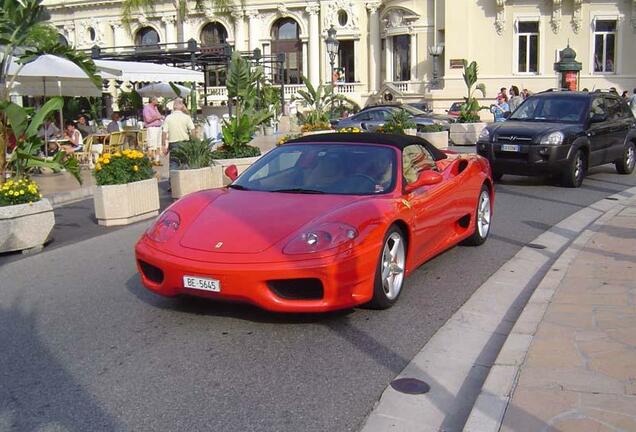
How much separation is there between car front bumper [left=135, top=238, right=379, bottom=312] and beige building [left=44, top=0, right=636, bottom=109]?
3752cm

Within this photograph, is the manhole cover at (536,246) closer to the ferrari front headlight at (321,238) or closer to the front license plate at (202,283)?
the ferrari front headlight at (321,238)

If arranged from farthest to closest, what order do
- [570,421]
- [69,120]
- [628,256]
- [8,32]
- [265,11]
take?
[265,11]
[69,120]
[8,32]
[628,256]
[570,421]

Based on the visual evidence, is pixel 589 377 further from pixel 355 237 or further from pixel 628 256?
pixel 628 256

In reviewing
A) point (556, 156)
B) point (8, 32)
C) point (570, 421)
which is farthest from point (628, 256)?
point (8, 32)

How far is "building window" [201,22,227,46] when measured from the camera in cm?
5381

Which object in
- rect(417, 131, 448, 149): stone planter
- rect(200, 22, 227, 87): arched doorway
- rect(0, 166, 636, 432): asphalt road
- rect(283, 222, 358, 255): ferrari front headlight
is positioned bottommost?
rect(0, 166, 636, 432): asphalt road

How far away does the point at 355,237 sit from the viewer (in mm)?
5387

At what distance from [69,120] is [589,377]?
26196 mm

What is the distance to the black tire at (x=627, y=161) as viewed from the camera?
50.3 ft

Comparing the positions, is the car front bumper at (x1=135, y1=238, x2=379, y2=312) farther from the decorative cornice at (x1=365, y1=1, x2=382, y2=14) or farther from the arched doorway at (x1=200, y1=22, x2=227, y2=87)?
the arched doorway at (x1=200, y1=22, x2=227, y2=87)

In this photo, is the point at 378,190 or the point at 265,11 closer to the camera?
the point at 378,190

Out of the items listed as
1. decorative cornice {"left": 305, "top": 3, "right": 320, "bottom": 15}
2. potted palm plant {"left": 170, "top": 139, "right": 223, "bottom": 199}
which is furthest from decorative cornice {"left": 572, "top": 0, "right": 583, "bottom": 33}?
potted palm plant {"left": 170, "top": 139, "right": 223, "bottom": 199}

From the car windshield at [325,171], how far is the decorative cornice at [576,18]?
1476 inches

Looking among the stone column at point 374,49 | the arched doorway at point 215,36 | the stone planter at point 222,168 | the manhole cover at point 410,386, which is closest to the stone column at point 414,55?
the stone column at point 374,49
